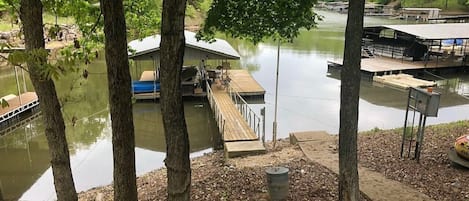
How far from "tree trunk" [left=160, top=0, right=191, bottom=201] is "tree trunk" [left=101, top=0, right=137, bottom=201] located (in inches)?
29.3

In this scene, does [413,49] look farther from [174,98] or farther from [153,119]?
[174,98]

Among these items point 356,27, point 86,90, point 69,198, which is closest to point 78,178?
point 69,198

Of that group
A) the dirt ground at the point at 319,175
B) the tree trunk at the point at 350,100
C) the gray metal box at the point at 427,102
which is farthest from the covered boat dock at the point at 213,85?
the tree trunk at the point at 350,100

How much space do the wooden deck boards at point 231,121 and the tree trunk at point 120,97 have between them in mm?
6214

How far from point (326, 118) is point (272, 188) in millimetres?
9203

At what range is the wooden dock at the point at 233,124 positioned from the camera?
Result: 31.6 ft

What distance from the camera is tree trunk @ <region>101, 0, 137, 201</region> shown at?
3.78 m

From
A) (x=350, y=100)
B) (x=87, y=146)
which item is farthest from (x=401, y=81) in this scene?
(x=350, y=100)

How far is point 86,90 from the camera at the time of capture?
59.7 feet

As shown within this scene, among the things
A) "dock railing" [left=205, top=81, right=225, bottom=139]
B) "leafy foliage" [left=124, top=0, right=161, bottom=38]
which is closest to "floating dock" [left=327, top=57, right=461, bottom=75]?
"dock railing" [left=205, top=81, right=225, bottom=139]

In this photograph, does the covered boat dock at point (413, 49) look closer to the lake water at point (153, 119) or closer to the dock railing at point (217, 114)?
the lake water at point (153, 119)

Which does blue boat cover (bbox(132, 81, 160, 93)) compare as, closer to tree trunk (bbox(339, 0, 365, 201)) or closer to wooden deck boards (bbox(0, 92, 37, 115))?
wooden deck boards (bbox(0, 92, 37, 115))

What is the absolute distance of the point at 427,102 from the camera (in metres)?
6.34

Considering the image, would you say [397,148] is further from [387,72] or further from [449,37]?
[449,37]
